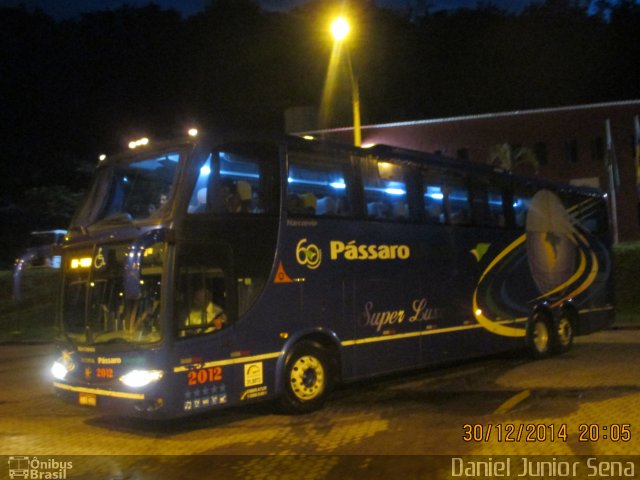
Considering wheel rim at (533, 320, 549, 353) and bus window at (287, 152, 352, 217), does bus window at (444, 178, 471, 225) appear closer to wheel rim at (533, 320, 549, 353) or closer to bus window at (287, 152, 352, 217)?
bus window at (287, 152, 352, 217)

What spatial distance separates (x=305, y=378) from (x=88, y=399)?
9.55 feet

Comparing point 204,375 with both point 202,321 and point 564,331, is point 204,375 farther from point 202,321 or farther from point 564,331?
point 564,331

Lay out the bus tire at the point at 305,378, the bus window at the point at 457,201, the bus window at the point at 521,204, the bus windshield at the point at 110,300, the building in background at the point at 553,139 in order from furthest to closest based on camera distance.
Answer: the building in background at the point at 553,139
the bus window at the point at 521,204
the bus window at the point at 457,201
the bus tire at the point at 305,378
the bus windshield at the point at 110,300

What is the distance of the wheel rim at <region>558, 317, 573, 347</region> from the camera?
635 inches

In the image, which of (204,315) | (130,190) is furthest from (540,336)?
(130,190)

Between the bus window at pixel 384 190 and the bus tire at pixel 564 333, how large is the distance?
18.3 ft

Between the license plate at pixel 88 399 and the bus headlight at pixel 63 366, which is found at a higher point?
the bus headlight at pixel 63 366

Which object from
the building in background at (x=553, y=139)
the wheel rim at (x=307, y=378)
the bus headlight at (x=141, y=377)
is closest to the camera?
the bus headlight at (x=141, y=377)

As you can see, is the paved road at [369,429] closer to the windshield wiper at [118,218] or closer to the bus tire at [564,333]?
the bus tire at [564,333]

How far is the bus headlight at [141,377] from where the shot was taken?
8.69 meters

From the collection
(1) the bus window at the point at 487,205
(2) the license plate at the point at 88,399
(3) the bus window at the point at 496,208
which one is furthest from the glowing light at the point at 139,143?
(3) the bus window at the point at 496,208

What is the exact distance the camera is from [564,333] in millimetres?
16297

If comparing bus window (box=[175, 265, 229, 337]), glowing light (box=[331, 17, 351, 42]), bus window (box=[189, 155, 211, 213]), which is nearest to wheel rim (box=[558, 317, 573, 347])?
glowing light (box=[331, 17, 351, 42])

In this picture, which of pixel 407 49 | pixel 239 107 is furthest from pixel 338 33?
pixel 407 49
